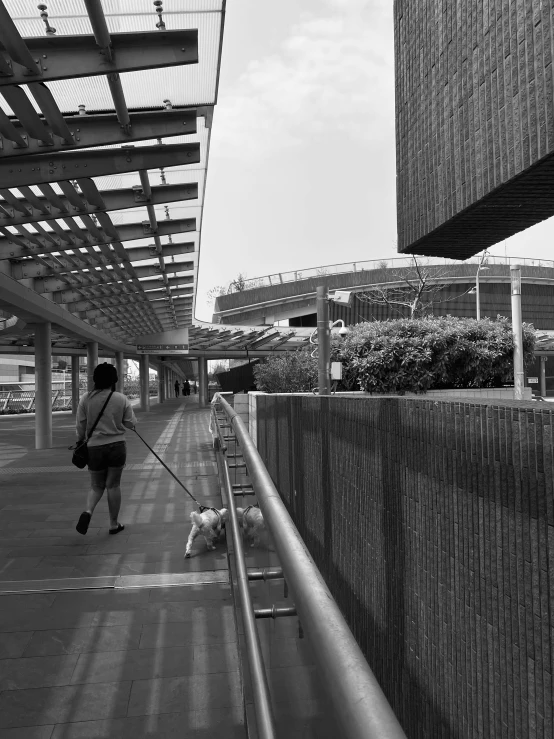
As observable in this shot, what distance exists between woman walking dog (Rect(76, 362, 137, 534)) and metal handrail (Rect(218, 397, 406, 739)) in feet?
16.6

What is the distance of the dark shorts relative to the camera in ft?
20.6

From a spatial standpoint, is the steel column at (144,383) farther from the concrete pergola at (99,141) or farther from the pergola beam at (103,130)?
the pergola beam at (103,130)

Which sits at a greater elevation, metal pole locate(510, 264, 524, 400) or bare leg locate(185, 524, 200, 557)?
metal pole locate(510, 264, 524, 400)

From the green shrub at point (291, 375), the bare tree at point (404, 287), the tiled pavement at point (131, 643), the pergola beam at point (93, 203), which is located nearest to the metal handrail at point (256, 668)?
the tiled pavement at point (131, 643)

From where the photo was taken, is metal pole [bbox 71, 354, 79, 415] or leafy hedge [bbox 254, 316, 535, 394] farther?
metal pole [bbox 71, 354, 79, 415]

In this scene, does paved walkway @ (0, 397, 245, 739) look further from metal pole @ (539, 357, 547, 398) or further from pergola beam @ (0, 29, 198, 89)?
metal pole @ (539, 357, 547, 398)

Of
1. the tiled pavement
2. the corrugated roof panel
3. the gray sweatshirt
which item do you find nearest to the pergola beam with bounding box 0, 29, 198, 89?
the corrugated roof panel

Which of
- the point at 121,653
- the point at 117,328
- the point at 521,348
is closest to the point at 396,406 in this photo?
the point at 121,653

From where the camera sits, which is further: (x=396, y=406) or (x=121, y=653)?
(x=121, y=653)

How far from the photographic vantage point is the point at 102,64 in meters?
5.36

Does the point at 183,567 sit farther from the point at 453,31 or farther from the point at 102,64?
the point at 453,31

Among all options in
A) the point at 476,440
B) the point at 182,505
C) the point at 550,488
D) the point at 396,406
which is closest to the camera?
the point at 550,488

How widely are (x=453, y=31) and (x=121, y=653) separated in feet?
16.5

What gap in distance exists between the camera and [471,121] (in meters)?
5.00
